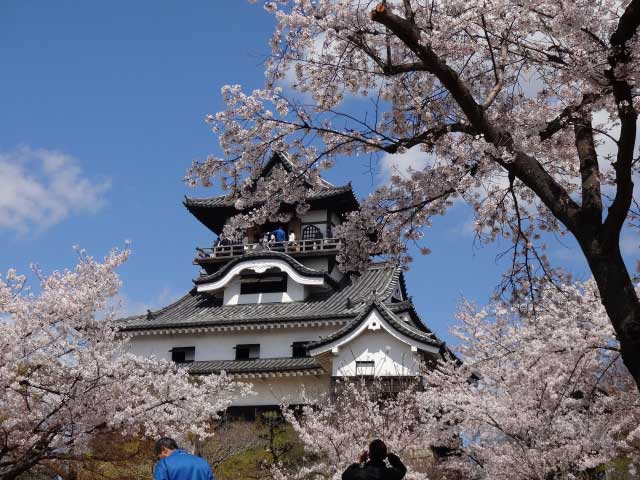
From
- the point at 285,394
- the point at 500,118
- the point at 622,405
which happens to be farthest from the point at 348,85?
the point at 285,394

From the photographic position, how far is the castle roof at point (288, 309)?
24.7 m

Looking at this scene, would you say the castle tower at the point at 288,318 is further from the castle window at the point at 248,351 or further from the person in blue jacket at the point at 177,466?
the person in blue jacket at the point at 177,466

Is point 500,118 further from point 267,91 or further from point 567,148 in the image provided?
point 267,91

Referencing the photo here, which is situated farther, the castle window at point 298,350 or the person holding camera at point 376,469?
the castle window at point 298,350

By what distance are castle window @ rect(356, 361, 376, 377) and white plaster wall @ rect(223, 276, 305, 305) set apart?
17.1 feet

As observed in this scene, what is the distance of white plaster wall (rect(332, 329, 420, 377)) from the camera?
21812 millimetres

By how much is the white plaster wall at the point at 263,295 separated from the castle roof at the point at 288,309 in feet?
0.94

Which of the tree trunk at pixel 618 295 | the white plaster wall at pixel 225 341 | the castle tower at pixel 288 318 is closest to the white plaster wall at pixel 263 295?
the castle tower at pixel 288 318

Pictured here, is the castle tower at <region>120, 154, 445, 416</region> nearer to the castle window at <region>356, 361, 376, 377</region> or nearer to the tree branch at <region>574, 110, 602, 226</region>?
the castle window at <region>356, 361, 376, 377</region>

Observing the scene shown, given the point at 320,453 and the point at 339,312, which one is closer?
the point at 320,453

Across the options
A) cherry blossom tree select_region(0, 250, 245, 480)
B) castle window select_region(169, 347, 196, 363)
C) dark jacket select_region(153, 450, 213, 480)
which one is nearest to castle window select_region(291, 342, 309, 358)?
castle window select_region(169, 347, 196, 363)

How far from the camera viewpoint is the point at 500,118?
6.66 metres

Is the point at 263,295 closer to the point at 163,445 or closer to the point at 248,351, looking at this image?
the point at 248,351

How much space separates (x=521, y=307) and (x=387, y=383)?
1364cm
